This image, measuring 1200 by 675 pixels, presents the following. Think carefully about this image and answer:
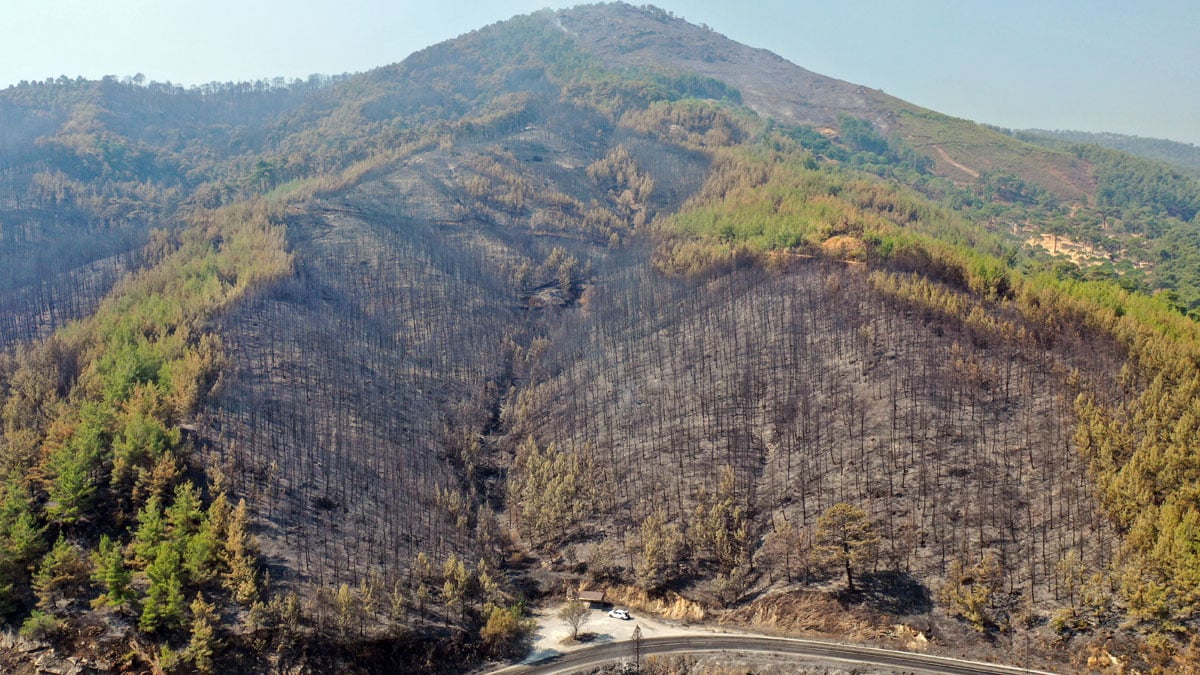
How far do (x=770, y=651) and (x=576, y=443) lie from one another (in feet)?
100

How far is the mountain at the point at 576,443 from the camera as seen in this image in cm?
5166

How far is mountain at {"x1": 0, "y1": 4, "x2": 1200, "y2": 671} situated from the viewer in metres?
51.7

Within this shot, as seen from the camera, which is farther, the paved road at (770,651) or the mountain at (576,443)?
the mountain at (576,443)

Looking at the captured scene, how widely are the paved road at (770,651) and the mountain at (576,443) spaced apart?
2.03 meters

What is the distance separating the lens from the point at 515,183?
145750mm

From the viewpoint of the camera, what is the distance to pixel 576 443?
7825 cm

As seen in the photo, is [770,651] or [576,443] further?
[576,443]

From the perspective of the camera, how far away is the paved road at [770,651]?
5016 centimetres

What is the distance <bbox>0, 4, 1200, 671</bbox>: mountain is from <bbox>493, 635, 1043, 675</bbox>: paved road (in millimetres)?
2033

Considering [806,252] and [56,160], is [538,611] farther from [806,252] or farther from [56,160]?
[56,160]

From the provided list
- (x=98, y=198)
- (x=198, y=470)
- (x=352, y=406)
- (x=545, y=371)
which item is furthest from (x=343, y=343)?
(x=98, y=198)

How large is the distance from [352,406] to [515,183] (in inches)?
3004

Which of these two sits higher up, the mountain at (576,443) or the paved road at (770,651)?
the mountain at (576,443)

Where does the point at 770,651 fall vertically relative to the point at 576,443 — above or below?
below
